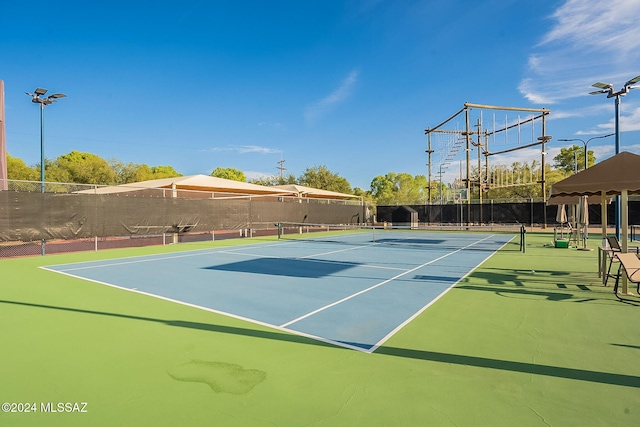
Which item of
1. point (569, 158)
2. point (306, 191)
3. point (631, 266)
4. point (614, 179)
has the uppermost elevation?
point (569, 158)

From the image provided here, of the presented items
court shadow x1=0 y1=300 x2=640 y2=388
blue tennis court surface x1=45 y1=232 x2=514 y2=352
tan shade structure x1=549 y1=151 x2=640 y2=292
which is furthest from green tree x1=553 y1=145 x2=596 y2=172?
court shadow x1=0 y1=300 x2=640 y2=388

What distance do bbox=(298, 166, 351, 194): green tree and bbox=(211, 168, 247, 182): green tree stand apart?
32.4 m

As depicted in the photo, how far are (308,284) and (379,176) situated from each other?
87375mm

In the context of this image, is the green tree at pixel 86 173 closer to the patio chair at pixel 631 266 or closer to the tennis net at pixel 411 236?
the tennis net at pixel 411 236

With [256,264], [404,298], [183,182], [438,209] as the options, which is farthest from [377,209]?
[404,298]

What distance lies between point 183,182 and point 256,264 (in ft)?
46.2

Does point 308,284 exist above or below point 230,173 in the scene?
Result: below

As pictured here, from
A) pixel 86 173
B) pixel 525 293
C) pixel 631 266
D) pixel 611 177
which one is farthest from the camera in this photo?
pixel 86 173

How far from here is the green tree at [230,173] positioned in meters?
86.4

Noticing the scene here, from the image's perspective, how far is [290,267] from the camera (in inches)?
417

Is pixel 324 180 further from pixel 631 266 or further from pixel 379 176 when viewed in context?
pixel 631 266

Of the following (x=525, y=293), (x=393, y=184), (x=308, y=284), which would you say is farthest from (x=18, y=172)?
(x=393, y=184)

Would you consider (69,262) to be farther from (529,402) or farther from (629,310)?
(629,310)

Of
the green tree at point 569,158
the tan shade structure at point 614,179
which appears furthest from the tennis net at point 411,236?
the green tree at point 569,158
